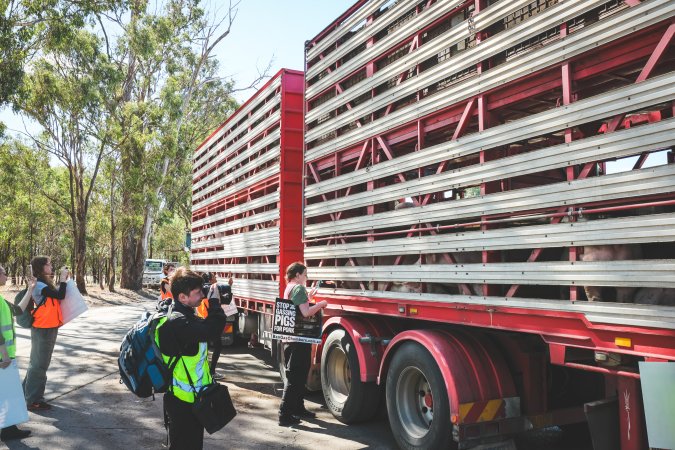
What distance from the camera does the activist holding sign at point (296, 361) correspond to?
566 cm

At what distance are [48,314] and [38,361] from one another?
0.52m

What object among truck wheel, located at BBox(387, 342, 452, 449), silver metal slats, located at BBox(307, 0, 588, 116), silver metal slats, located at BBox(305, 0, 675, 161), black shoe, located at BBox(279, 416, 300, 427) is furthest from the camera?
black shoe, located at BBox(279, 416, 300, 427)

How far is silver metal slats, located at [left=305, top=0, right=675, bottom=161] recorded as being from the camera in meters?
2.85

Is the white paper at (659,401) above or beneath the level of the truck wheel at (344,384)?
above

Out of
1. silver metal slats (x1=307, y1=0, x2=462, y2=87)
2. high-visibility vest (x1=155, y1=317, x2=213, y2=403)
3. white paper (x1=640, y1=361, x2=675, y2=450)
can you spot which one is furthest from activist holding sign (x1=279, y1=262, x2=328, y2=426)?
white paper (x1=640, y1=361, x2=675, y2=450)

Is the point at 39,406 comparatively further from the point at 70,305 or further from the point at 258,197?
the point at 258,197

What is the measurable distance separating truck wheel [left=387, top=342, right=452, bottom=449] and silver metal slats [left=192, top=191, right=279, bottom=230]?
126 inches

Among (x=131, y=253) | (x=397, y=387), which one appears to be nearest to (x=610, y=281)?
(x=397, y=387)

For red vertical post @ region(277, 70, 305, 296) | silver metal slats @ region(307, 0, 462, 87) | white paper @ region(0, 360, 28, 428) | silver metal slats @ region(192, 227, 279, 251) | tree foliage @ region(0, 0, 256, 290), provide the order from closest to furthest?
silver metal slats @ region(307, 0, 462, 87)
white paper @ region(0, 360, 28, 428)
red vertical post @ region(277, 70, 305, 296)
silver metal slats @ region(192, 227, 279, 251)
tree foliage @ region(0, 0, 256, 290)

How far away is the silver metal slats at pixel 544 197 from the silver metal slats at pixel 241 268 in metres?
2.37

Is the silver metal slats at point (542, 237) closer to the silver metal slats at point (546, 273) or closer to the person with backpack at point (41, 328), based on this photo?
the silver metal slats at point (546, 273)

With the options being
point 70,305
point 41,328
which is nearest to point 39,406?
point 41,328

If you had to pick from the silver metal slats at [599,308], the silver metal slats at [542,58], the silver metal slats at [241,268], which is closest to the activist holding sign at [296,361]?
the silver metal slats at [241,268]

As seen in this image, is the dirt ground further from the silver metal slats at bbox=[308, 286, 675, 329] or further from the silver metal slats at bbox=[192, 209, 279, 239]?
the silver metal slats at bbox=[308, 286, 675, 329]
